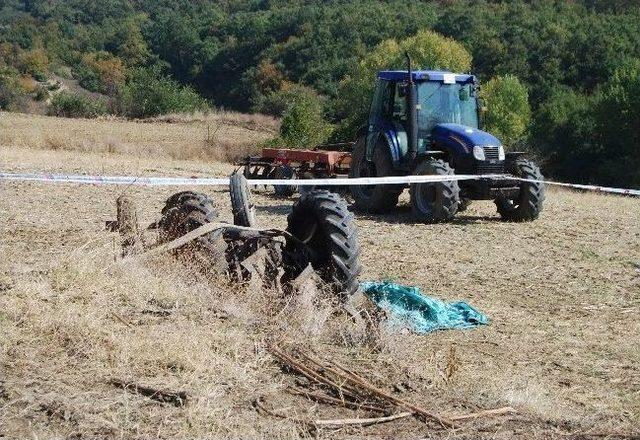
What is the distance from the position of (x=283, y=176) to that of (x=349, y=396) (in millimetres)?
11549

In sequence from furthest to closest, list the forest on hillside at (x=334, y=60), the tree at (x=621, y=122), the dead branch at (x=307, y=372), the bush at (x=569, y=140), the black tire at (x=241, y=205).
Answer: the forest on hillside at (x=334, y=60), the bush at (x=569, y=140), the tree at (x=621, y=122), the black tire at (x=241, y=205), the dead branch at (x=307, y=372)

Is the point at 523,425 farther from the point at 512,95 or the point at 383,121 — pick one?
the point at 512,95

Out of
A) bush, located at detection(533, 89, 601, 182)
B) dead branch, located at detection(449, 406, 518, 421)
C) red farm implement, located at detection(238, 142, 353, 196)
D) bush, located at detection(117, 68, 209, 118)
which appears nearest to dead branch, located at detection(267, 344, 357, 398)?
dead branch, located at detection(449, 406, 518, 421)

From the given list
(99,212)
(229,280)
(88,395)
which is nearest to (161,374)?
(88,395)

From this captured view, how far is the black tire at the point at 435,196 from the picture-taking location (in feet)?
42.1

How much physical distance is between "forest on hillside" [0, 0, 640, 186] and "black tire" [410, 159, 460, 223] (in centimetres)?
1641

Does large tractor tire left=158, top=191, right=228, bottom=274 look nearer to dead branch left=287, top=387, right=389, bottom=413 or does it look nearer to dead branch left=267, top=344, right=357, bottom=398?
dead branch left=267, top=344, right=357, bottom=398

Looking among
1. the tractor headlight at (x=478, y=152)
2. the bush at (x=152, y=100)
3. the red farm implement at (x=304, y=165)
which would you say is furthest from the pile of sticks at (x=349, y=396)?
the bush at (x=152, y=100)

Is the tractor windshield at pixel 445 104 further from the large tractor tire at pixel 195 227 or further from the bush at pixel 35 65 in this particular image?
the bush at pixel 35 65

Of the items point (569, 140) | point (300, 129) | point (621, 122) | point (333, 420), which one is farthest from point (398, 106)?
point (621, 122)

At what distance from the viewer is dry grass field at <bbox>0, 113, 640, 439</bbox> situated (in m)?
4.29

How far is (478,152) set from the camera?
519 inches

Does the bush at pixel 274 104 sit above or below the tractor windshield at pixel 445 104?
above

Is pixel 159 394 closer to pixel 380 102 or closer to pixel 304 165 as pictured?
pixel 380 102
